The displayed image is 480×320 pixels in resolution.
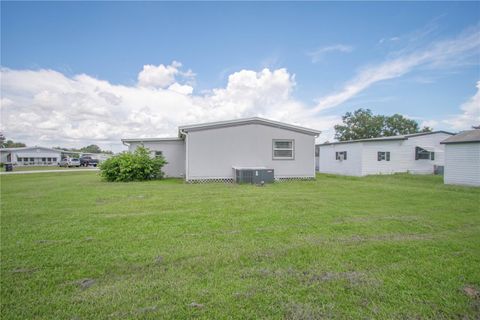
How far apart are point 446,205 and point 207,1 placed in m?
12.6

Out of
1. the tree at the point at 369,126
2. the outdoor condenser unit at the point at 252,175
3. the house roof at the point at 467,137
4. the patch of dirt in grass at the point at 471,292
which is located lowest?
the patch of dirt in grass at the point at 471,292

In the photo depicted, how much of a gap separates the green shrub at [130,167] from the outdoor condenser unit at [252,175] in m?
5.87

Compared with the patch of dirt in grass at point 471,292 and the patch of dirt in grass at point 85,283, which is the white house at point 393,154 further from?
the patch of dirt in grass at point 85,283

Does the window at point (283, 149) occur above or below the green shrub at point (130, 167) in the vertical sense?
above

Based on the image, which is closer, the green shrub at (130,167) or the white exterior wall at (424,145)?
the green shrub at (130,167)

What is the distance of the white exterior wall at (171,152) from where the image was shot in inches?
618

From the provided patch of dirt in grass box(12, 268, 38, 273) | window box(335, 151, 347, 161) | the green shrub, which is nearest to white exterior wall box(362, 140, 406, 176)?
window box(335, 151, 347, 161)

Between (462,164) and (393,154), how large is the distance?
19.0 ft

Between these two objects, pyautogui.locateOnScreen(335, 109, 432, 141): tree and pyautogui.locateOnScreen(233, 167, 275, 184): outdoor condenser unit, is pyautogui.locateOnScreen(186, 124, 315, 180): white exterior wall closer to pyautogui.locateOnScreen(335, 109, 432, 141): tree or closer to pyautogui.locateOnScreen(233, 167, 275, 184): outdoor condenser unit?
pyautogui.locateOnScreen(233, 167, 275, 184): outdoor condenser unit

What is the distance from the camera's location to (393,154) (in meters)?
17.1

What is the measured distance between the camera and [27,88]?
12.3 meters

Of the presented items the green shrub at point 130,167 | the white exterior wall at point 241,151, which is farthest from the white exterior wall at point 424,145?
the green shrub at point 130,167

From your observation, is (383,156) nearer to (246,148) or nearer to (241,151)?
(246,148)

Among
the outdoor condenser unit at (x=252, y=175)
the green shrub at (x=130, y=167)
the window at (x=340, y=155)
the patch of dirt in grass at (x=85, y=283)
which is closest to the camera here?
the patch of dirt in grass at (x=85, y=283)
